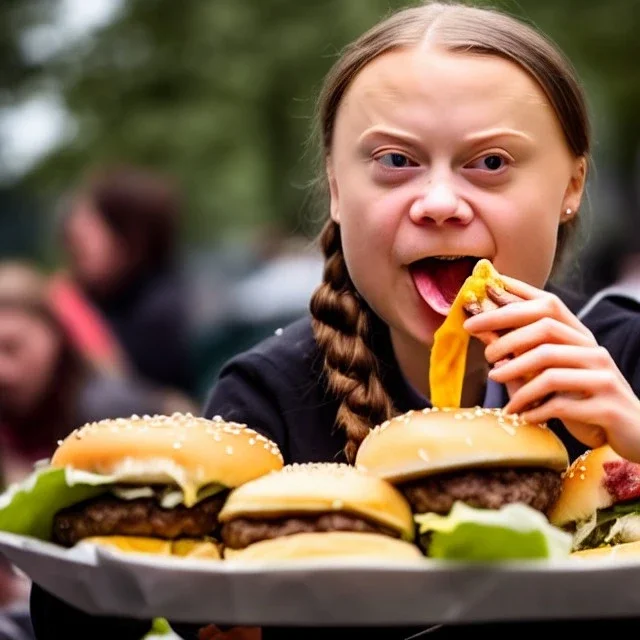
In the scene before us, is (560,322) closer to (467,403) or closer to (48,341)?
(467,403)

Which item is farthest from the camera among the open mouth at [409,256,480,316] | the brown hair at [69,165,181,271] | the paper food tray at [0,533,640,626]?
the brown hair at [69,165,181,271]

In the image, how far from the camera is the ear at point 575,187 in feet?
8.39

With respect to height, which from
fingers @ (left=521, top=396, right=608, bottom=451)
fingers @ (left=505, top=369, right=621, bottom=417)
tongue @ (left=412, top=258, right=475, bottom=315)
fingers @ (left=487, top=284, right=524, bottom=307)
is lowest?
fingers @ (left=521, top=396, right=608, bottom=451)

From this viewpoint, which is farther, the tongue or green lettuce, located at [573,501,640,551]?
the tongue

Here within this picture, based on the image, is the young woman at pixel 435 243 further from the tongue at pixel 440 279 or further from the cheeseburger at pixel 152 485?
the cheeseburger at pixel 152 485

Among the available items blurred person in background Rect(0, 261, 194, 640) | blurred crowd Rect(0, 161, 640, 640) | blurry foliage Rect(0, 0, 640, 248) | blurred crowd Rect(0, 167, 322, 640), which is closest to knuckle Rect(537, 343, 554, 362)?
blurred crowd Rect(0, 161, 640, 640)

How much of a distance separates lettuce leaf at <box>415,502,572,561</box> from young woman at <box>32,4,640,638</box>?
378 mm

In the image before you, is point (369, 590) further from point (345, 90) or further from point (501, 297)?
point (345, 90)

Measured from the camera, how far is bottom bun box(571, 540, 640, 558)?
190cm

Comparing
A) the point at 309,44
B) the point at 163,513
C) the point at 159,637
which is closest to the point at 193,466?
the point at 163,513

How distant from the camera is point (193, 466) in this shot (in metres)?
1.94

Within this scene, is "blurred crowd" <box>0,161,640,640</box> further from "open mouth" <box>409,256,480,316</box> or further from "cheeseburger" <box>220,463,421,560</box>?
"cheeseburger" <box>220,463,421,560</box>

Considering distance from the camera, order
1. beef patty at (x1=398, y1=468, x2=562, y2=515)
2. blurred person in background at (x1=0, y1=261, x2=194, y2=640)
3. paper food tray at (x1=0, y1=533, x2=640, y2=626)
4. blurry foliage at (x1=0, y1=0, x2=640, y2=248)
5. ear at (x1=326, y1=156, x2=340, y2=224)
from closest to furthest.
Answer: paper food tray at (x1=0, y1=533, x2=640, y2=626) → beef patty at (x1=398, y1=468, x2=562, y2=515) → ear at (x1=326, y1=156, x2=340, y2=224) → blurred person in background at (x1=0, y1=261, x2=194, y2=640) → blurry foliage at (x1=0, y1=0, x2=640, y2=248)

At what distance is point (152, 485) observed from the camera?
1.95 meters
